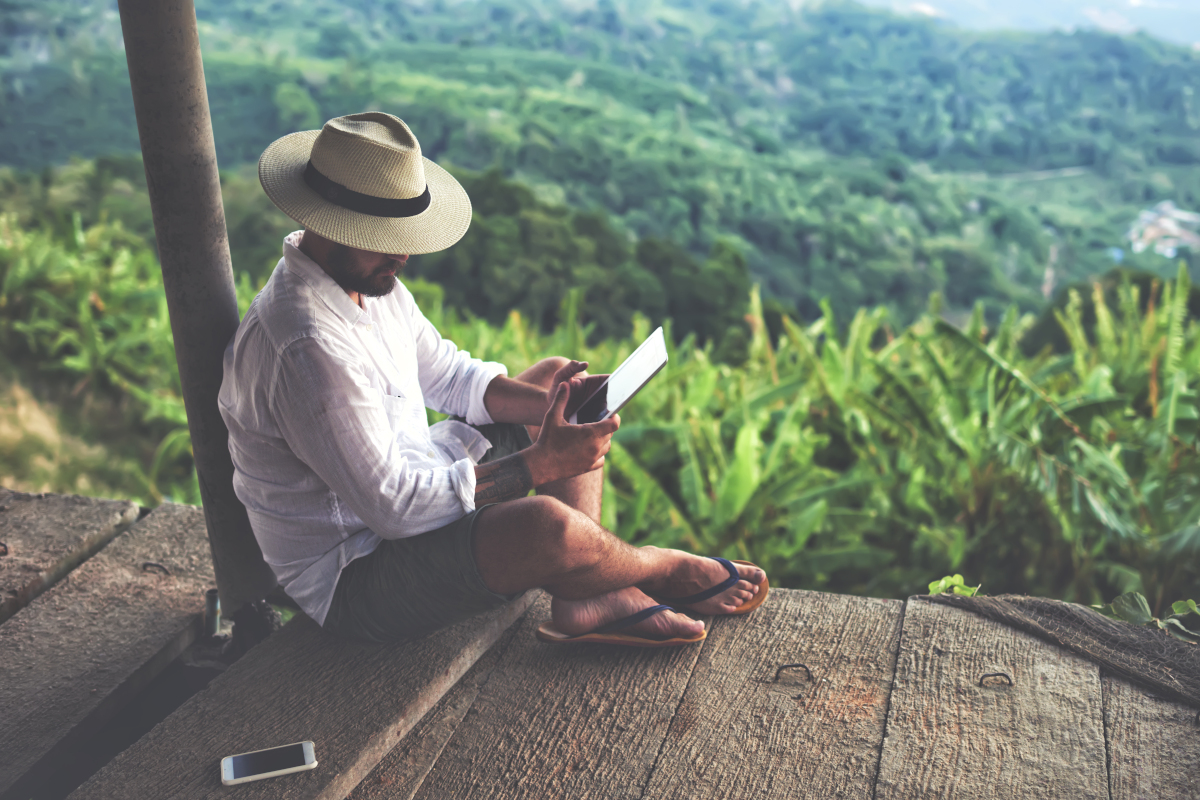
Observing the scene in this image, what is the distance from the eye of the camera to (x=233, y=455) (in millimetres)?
1777

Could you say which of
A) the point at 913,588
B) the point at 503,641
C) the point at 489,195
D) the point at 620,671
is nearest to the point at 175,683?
the point at 503,641

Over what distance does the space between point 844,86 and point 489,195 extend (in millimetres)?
10719

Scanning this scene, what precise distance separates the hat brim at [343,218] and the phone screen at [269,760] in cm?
91

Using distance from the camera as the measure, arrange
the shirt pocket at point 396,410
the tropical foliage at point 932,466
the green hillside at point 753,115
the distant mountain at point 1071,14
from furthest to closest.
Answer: the distant mountain at point 1071,14
the green hillside at point 753,115
the tropical foliage at point 932,466
the shirt pocket at point 396,410

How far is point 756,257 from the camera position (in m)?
12.1

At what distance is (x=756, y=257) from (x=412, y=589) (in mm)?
10997

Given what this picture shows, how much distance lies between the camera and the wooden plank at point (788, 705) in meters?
1.54

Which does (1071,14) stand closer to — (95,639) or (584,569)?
(584,569)

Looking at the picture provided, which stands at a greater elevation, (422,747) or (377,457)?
(377,457)

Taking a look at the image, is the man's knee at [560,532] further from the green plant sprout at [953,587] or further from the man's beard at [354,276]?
the green plant sprout at [953,587]

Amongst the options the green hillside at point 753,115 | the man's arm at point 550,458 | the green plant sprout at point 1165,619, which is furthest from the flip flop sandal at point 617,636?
the green hillside at point 753,115

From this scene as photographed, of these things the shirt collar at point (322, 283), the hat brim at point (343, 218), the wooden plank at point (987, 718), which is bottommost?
the wooden plank at point (987, 718)

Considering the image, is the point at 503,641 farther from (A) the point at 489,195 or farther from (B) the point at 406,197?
(A) the point at 489,195

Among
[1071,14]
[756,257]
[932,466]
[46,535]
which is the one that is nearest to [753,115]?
[1071,14]
